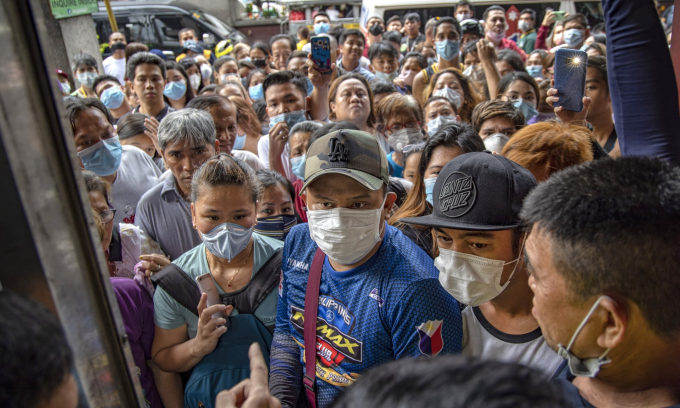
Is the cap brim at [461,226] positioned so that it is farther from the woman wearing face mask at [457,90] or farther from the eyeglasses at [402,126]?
the woman wearing face mask at [457,90]

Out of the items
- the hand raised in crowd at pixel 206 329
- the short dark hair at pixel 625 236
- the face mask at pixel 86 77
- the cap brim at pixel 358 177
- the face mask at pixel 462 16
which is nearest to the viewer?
the short dark hair at pixel 625 236

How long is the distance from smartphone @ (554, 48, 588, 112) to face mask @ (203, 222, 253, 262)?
1.90 m

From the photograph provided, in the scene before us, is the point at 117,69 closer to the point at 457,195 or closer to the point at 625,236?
the point at 457,195

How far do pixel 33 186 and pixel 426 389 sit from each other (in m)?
0.62

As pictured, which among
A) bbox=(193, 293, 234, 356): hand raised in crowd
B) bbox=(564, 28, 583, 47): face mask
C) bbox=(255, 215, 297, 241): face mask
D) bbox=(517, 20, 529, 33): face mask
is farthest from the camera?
bbox=(517, 20, 529, 33): face mask

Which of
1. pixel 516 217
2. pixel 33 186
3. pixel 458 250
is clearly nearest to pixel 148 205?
pixel 458 250

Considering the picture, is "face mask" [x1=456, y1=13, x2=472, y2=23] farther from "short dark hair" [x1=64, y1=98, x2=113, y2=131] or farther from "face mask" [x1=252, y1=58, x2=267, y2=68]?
"short dark hair" [x1=64, y1=98, x2=113, y2=131]

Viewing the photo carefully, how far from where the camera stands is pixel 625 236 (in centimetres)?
97

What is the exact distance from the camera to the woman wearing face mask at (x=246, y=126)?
15.4 feet

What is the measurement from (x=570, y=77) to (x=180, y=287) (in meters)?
2.33

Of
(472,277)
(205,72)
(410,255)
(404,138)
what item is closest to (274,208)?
(410,255)

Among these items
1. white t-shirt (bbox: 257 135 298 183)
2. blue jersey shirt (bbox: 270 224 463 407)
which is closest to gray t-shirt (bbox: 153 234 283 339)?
blue jersey shirt (bbox: 270 224 463 407)

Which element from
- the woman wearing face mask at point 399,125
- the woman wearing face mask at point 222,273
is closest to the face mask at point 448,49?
the woman wearing face mask at point 399,125

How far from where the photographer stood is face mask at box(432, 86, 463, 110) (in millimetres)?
4504
